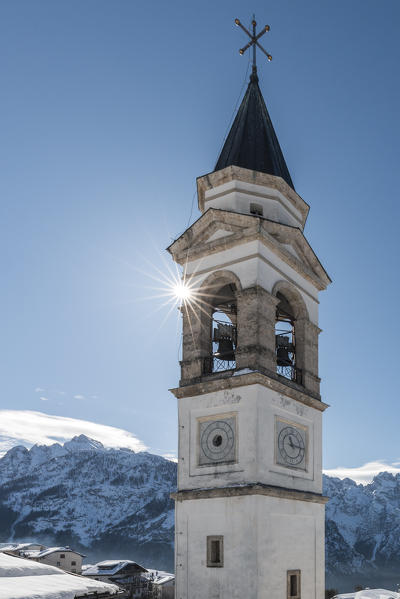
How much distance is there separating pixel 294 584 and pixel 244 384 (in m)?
5.91

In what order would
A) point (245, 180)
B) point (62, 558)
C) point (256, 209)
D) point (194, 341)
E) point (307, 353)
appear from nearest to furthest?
point (194, 341) < point (307, 353) < point (256, 209) < point (245, 180) < point (62, 558)

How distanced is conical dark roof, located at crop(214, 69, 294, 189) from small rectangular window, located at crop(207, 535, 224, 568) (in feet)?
39.7

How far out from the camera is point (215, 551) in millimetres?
17391

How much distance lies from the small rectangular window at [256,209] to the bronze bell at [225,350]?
438 centimetres

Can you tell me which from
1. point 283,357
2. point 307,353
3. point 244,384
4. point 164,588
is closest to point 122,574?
point 164,588

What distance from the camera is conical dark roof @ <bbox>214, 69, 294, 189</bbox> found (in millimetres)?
21969

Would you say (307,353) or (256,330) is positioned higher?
(256,330)

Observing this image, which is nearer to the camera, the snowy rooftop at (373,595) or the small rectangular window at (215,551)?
the small rectangular window at (215,551)

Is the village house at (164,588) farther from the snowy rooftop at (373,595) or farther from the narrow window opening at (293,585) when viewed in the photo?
the narrow window opening at (293,585)

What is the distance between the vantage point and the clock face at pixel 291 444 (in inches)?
728

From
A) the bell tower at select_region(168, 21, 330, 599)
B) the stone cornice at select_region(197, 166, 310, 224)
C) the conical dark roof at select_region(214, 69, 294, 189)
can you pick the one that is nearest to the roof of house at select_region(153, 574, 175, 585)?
the bell tower at select_region(168, 21, 330, 599)

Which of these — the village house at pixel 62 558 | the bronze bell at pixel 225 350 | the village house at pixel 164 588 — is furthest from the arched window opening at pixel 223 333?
the village house at pixel 62 558

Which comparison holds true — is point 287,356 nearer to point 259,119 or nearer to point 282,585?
point 282,585

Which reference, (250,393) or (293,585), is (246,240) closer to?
(250,393)
